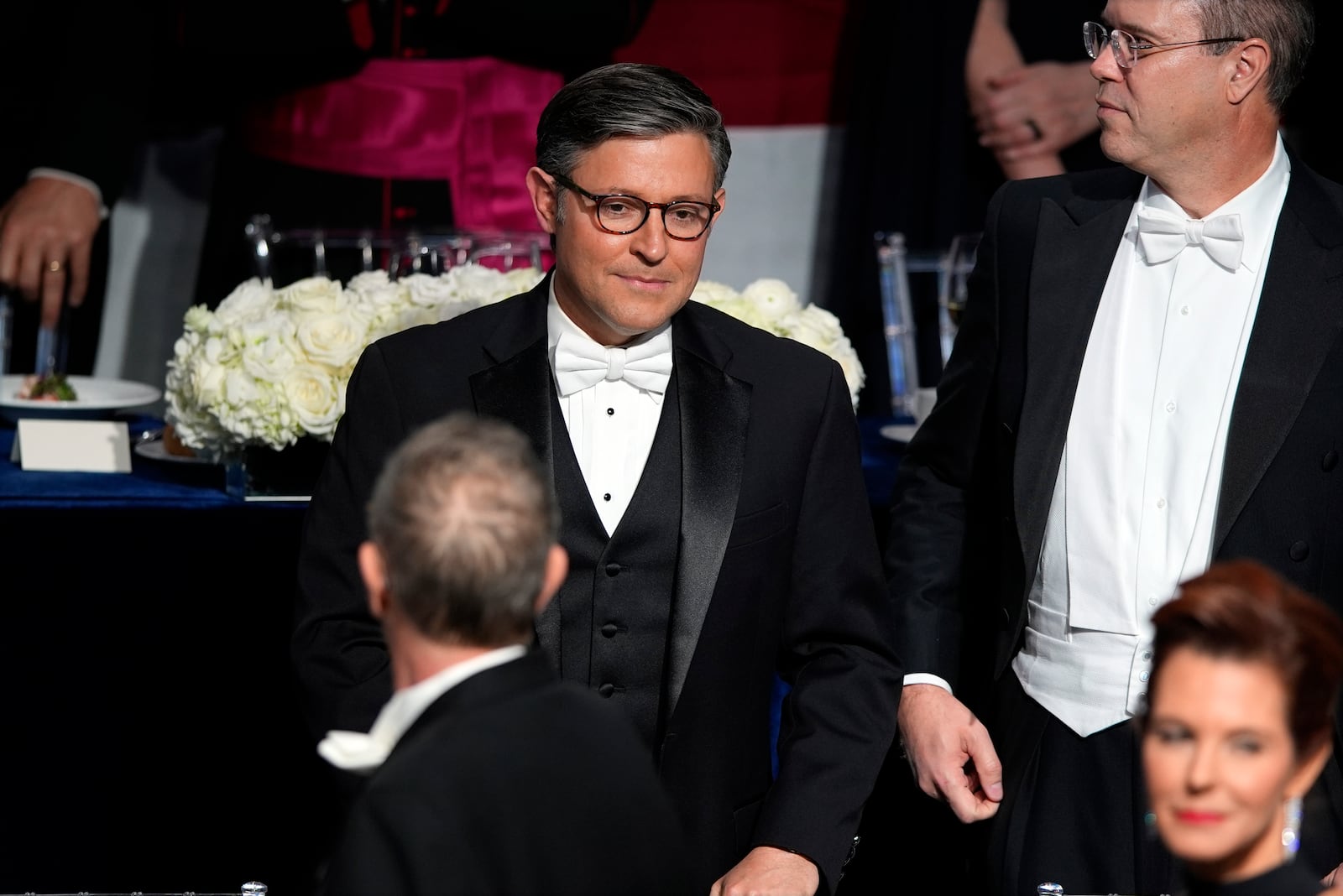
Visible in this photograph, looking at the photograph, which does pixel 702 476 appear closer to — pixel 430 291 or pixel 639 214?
pixel 639 214

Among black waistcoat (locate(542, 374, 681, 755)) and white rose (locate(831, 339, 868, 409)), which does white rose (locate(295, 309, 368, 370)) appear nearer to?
black waistcoat (locate(542, 374, 681, 755))

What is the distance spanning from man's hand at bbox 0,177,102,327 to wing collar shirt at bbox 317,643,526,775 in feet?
8.78

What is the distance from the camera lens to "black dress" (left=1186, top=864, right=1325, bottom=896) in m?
A: 1.22

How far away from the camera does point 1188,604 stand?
1223 millimetres

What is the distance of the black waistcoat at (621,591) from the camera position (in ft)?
6.66

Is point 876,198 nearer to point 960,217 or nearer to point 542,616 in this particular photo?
point 960,217

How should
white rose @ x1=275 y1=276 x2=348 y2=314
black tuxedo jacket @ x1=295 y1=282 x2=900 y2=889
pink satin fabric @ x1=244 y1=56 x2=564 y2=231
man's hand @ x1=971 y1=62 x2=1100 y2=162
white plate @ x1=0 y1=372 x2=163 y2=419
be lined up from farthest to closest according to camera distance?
1. man's hand @ x1=971 y1=62 x2=1100 y2=162
2. pink satin fabric @ x1=244 y1=56 x2=564 y2=231
3. white plate @ x1=0 y1=372 x2=163 y2=419
4. white rose @ x1=275 y1=276 x2=348 y2=314
5. black tuxedo jacket @ x1=295 y1=282 x2=900 y2=889

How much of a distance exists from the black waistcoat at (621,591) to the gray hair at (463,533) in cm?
72

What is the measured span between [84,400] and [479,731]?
2315 mm

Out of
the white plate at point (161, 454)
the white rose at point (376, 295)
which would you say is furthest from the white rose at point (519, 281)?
the white plate at point (161, 454)

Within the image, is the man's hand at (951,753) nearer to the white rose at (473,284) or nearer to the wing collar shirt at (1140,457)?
the wing collar shirt at (1140,457)

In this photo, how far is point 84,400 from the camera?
3324 millimetres

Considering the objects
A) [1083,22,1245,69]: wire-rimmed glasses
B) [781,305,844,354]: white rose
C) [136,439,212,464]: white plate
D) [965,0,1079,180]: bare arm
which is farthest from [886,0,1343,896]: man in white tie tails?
[965,0,1079,180]: bare arm

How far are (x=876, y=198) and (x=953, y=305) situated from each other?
1243 mm
